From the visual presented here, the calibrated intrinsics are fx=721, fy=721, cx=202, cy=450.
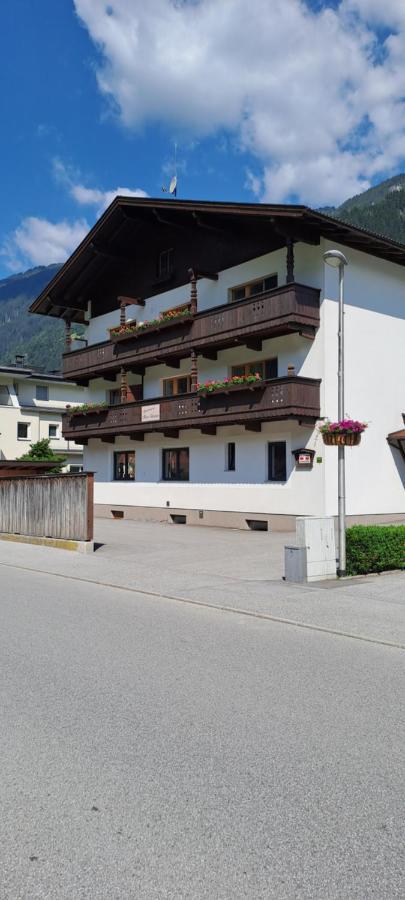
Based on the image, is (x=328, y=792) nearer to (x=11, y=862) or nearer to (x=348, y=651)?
(x=11, y=862)

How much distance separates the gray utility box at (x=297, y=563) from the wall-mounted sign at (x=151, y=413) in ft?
51.9

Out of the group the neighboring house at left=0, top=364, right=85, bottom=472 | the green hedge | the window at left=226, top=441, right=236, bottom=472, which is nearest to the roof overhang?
the window at left=226, top=441, right=236, bottom=472

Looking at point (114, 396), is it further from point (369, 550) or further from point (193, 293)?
point (369, 550)

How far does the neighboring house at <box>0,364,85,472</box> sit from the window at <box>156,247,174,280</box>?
23.5 metres

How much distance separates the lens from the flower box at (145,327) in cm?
2647

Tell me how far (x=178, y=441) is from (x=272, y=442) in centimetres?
537

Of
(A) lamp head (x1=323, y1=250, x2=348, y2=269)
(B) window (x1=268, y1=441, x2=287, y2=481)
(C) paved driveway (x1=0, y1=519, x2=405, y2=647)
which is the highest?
(A) lamp head (x1=323, y1=250, x2=348, y2=269)

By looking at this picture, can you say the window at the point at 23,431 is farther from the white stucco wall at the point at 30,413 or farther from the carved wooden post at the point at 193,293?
the carved wooden post at the point at 193,293

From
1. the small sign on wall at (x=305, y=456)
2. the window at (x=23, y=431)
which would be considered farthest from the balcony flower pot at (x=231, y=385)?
the window at (x=23, y=431)

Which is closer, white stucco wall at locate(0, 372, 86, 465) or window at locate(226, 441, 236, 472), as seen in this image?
Result: window at locate(226, 441, 236, 472)

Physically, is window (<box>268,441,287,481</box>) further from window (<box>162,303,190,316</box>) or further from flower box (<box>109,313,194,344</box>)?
window (<box>162,303,190,316</box>)

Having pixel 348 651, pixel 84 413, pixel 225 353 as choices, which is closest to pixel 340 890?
pixel 348 651

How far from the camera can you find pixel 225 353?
2608 centimetres

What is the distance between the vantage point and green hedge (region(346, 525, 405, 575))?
42.6ft
